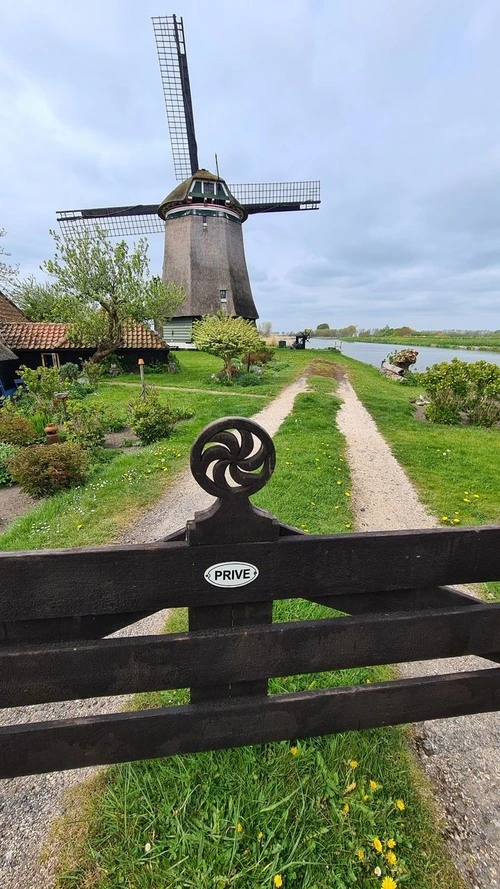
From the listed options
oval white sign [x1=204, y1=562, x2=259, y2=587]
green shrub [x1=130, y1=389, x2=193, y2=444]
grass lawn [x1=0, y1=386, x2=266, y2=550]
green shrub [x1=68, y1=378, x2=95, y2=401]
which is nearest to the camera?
oval white sign [x1=204, y1=562, x2=259, y2=587]

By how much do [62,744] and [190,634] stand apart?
2.33ft

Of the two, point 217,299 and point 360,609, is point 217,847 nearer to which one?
point 360,609

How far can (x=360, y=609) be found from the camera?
66.6 inches

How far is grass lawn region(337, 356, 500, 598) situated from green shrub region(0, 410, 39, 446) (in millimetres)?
7710

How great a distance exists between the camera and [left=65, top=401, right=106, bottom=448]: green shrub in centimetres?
812

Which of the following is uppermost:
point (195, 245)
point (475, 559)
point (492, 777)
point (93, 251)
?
point (195, 245)

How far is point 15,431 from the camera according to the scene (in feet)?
26.9

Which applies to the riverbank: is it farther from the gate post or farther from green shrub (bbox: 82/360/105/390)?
the gate post

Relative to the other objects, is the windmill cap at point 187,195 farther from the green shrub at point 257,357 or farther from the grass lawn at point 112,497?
the grass lawn at point 112,497

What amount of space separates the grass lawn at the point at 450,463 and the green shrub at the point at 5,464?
708cm

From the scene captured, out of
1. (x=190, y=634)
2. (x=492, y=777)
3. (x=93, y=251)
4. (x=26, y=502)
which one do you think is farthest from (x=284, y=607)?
(x=93, y=251)

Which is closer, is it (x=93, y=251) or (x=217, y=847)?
(x=217, y=847)

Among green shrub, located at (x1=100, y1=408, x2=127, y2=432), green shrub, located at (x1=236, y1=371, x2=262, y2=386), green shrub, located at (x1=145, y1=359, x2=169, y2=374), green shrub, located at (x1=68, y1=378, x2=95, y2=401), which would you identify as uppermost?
green shrub, located at (x1=145, y1=359, x2=169, y2=374)

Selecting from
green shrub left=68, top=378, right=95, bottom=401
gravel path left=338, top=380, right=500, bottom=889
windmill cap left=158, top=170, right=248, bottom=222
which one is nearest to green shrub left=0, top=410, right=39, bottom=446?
green shrub left=68, top=378, right=95, bottom=401
